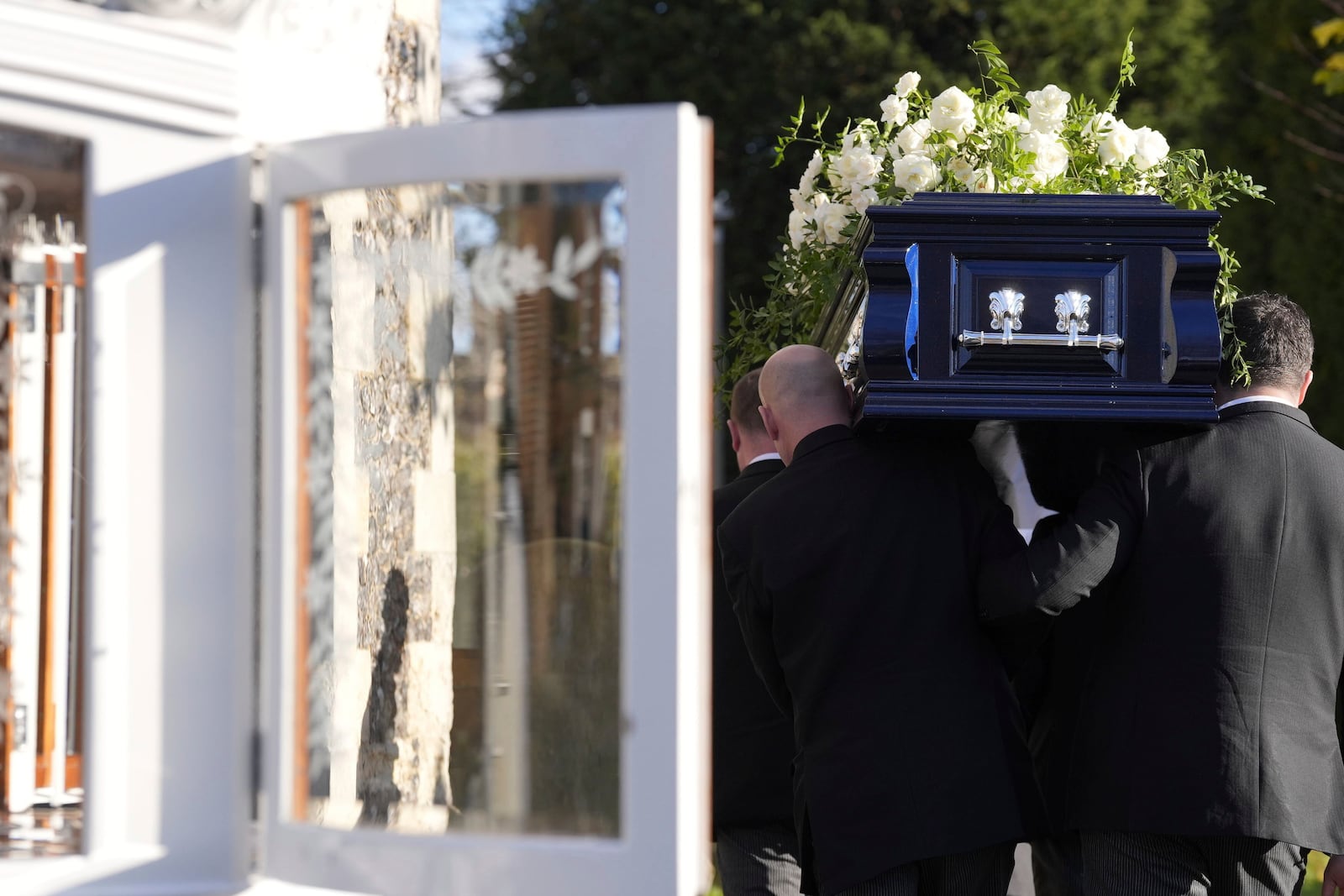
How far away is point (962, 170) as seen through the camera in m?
3.04

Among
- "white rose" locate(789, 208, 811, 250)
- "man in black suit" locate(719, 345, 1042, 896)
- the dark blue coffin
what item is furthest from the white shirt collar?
"white rose" locate(789, 208, 811, 250)

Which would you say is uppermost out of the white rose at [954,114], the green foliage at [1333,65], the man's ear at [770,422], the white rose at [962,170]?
the green foliage at [1333,65]

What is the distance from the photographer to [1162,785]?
2775mm

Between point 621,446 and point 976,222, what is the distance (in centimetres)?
89

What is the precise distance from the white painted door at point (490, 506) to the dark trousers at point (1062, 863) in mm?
1126

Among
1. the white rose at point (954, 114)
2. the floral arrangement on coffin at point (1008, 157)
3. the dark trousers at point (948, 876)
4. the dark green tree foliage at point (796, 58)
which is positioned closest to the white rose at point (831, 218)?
the floral arrangement on coffin at point (1008, 157)

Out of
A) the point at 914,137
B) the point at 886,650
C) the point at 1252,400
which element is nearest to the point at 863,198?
the point at 914,137

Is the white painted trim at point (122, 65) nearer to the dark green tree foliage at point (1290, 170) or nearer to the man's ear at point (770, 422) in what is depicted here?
the man's ear at point (770, 422)

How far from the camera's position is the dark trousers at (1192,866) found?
2.79 m

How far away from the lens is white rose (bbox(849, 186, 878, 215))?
319 centimetres

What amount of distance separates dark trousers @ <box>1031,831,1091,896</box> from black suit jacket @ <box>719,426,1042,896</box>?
0.30 meters

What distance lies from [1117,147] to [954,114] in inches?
12.8

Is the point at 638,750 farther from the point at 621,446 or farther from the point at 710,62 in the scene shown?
the point at 710,62

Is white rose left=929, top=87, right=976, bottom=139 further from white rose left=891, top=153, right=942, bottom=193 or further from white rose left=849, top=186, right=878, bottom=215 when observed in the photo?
white rose left=849, top=186, right=878, bottom=215
